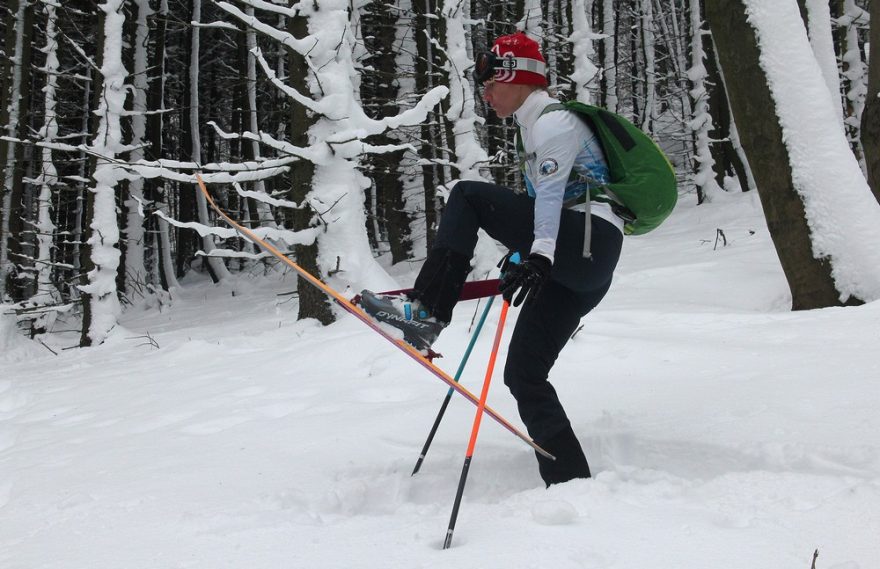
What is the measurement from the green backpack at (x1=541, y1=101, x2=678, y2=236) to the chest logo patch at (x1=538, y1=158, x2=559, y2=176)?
25cm

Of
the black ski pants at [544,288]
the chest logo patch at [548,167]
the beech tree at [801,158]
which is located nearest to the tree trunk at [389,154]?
the beech tree at [801,158]

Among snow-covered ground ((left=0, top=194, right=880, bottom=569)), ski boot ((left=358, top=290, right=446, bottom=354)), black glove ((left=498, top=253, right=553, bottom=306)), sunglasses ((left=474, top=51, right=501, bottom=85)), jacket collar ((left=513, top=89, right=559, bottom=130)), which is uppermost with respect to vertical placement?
sunglasses ((left=474, top=51, right=501, bottom=85))

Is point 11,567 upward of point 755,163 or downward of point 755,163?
downward

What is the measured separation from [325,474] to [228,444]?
787mm

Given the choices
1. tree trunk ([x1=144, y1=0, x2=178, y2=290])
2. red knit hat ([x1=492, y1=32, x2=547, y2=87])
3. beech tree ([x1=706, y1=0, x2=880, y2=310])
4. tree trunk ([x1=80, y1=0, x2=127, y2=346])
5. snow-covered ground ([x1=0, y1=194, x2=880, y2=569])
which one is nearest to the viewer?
snow-covered ground ([x1=0, y1=194, x2=880, y2=569])

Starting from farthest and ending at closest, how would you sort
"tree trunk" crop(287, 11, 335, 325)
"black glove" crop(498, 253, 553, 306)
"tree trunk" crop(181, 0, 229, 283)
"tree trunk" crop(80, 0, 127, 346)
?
"tree trunk" crop(181, 0, 229, 283) < "tree trunk" crop(80, 0, 127, 346) < "tree trunk" crop(287, 11, 335, 325) < "black glove" crop(498, 253, 553, 306)

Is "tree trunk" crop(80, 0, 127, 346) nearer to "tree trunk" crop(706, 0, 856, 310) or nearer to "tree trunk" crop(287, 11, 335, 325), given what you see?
"tree trunk" crop(287, 11, 335, 325)

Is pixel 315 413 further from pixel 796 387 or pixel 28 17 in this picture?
pixel 28 17

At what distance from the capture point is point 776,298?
6.02 metres

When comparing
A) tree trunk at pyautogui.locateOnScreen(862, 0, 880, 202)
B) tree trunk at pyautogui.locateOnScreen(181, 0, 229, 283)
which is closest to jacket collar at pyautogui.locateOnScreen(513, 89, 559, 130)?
tree trunk at pyautogui.locateOnScreen(862, 0, 880, 202)

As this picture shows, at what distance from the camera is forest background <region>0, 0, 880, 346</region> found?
17.4 feet

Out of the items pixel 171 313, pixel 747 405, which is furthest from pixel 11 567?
pixel 171 313

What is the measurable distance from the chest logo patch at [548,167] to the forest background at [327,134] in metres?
3.42

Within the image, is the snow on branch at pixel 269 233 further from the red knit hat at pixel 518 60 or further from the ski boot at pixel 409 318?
the red knit hat at pixel 518 60
